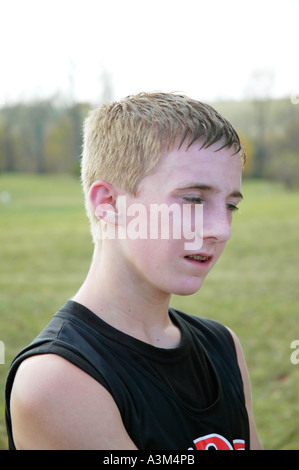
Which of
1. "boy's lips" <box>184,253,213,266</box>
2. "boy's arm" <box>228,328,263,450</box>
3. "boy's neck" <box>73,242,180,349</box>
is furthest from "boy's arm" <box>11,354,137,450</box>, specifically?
"boy's arm" <box>228,328,263,450</box>

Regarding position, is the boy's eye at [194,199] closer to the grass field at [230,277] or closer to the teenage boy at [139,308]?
the teenage boy at [139,308]

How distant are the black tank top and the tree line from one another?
510cm

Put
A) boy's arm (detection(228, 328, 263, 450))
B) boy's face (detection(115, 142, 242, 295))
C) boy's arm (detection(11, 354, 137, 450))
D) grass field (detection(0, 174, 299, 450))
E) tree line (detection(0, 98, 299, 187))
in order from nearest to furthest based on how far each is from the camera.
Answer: boy's arm (detection(11, 354, 137, 450)), boy's face (detection(115, 142, 242, 295)), boy's arm (detection(228, 328, 263, 450)), grass field (detection(0, 174, 299, 450)), tree line (detection(0, 98, 299, 187))

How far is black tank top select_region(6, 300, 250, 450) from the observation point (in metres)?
0.85

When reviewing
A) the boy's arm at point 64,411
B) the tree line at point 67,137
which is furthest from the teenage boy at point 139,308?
the tree line at point 67,137

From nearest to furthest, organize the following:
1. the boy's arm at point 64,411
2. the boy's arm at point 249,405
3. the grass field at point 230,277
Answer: the boy's arm at point 64,411 → the boy's arm at point 249,405 → the grass field at point 230,277

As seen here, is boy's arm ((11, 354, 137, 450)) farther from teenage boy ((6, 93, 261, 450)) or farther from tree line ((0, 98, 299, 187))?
tree line ((0, 98, 299, 187))

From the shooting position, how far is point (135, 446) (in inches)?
32.6

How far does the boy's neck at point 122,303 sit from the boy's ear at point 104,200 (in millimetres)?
78

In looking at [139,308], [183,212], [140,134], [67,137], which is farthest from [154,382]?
[67,137]

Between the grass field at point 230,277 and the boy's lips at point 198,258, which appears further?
the grass field at point 230,277

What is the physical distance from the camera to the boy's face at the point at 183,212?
2.99 feet

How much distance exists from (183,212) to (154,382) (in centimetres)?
29

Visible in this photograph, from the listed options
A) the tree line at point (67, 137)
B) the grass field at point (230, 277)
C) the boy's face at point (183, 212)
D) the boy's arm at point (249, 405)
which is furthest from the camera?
the tree line at point (67, 137)
